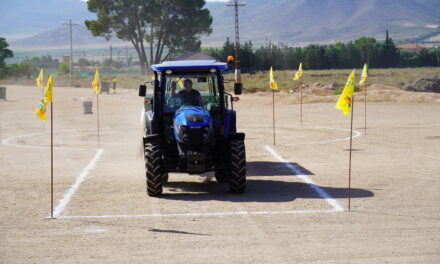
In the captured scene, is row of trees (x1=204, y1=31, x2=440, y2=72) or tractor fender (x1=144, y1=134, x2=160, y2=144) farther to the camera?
row of trees (x1=204, y1=31, x2=440, y2=72)

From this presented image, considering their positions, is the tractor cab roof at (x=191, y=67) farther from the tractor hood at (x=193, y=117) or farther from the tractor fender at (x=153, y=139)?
the tractor fender at (x=153, y=139)

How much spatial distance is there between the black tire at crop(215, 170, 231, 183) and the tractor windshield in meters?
1.49

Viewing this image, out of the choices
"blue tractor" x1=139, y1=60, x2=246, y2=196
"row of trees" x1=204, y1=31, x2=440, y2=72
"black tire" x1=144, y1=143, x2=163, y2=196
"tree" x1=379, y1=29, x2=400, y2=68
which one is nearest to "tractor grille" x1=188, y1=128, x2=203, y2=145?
"blue tractor" x1=139, y1=60, x2=246, y2=196

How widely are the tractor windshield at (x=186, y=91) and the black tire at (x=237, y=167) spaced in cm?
110

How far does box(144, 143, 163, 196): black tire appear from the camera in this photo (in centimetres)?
1316

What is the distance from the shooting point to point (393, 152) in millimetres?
19344

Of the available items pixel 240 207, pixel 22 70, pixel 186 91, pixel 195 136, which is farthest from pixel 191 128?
pixel 22 70

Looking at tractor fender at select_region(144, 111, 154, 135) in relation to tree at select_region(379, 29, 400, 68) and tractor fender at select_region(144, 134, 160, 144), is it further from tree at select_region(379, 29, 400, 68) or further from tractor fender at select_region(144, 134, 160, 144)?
tree at select_region(379, 29, 400, 68)

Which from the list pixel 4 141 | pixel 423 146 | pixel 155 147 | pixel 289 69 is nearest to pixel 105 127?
pixel 4 141

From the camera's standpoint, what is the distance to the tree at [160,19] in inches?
3947

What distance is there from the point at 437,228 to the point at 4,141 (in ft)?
54.4

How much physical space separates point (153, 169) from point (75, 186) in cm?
240

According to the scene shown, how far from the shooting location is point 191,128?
42.7 ft

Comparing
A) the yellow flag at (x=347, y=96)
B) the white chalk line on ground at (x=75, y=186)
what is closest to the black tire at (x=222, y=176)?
the white chalk line on ground at (x=75, y=186)
